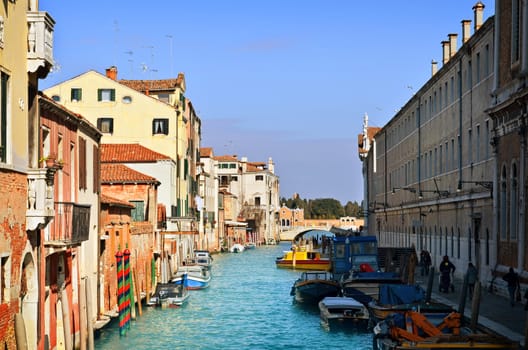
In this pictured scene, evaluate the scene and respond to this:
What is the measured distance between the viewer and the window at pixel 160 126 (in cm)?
4641

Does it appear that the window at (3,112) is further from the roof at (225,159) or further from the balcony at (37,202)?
the roof at (225,159)

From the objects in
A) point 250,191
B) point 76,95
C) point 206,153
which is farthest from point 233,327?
point 250,191

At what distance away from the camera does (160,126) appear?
4650 cm

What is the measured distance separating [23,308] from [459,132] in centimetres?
2161

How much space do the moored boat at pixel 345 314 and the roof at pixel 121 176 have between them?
10.8m

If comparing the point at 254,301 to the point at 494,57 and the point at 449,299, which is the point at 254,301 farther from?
the point at 494,57

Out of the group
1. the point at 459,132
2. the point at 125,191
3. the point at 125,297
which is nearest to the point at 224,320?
the point at 125,297

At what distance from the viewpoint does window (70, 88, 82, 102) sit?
4631 centimetres

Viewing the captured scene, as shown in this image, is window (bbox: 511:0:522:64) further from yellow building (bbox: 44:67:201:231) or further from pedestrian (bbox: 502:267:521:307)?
yellow building (bbox: 44:67:201:231)

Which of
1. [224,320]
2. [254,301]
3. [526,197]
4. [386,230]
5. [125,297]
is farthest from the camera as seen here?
[386,230]

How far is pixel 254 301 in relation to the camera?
115 ft

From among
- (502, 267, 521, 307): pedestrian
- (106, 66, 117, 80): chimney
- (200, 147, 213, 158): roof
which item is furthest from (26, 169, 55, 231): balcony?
(200, 147, 213, 158): roof

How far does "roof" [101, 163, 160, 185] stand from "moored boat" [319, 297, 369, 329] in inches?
426

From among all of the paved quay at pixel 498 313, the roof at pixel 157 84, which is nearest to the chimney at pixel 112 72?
the roof at pixel 157 84
